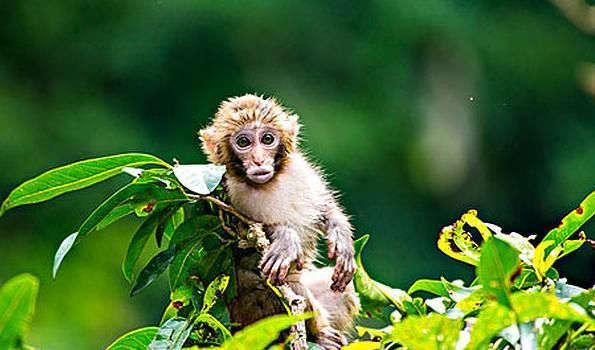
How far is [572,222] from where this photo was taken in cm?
160

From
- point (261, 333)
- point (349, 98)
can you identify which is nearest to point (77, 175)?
point (261, 333)

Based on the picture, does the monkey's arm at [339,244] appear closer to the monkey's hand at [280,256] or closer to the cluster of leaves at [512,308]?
the monkey's hand at [280,256]

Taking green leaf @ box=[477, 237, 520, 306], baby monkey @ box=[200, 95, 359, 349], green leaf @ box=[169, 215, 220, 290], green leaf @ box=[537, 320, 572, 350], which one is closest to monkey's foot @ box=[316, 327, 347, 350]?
baby monkey @ box=[200, 95, 359, 349]

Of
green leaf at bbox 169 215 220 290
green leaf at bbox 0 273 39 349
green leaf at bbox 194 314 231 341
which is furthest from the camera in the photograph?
green leaf at bbox 169 215 220 290

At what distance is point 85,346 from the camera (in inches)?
287

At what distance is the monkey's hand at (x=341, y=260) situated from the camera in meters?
2.16

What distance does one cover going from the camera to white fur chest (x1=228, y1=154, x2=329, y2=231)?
238 centimetres

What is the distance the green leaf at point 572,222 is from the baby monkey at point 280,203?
63 centimetres

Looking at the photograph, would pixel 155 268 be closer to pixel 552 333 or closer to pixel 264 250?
pixel 264 250

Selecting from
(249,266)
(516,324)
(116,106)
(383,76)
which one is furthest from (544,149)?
(516,324)

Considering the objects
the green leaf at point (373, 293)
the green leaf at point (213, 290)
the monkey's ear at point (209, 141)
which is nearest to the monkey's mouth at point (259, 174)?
the monkey's ear at point (209, 141)

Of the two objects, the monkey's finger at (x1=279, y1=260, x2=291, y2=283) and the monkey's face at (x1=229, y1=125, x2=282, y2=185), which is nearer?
the monkey's finger at (x1=279, y1=260, x2=291, y2=283)

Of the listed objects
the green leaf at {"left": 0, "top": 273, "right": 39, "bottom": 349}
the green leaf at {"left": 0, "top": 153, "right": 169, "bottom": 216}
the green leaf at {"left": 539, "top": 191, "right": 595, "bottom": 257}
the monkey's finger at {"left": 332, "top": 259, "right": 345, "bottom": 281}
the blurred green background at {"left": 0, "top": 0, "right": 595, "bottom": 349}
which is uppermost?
the blurred green background at {"left": 0, "top": 0, "right": 595, "bottom": 349}

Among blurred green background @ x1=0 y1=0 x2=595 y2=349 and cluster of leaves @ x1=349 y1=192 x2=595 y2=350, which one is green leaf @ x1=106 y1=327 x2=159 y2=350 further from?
blurred green background @ x1=0 y1=0 x2=595 y2=349
